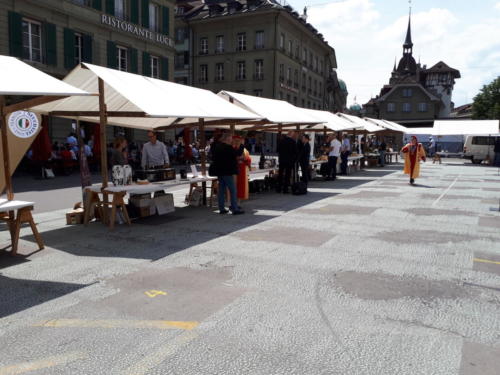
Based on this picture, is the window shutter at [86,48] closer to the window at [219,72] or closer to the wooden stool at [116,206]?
the wooden stool at [116,206]

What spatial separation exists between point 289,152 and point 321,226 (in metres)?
4.90

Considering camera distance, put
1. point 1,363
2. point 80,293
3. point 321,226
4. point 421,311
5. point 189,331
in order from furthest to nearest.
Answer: point 321,226
point 80,293
point 421,311
point 189,331
point 1,363

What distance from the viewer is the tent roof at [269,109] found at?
11.9 meters

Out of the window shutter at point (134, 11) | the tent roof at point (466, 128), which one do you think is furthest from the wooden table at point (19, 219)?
the tent roof at point (466, 128)

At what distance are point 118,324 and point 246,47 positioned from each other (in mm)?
46179

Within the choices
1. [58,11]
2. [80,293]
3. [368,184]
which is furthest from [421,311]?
[58,11]

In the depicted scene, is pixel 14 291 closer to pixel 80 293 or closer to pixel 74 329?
pixel 80 293

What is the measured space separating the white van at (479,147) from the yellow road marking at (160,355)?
1232 inches

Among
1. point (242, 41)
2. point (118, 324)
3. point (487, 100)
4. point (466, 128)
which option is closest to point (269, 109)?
point (118, 324)

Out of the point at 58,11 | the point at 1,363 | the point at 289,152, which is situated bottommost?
the point at 1,363

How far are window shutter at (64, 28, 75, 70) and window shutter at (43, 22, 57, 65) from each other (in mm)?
632

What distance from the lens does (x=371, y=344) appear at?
3.51m

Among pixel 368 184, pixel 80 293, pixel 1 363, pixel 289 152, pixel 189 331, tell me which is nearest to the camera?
pixel 1 363

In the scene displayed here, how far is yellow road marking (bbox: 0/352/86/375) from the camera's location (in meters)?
3.10
